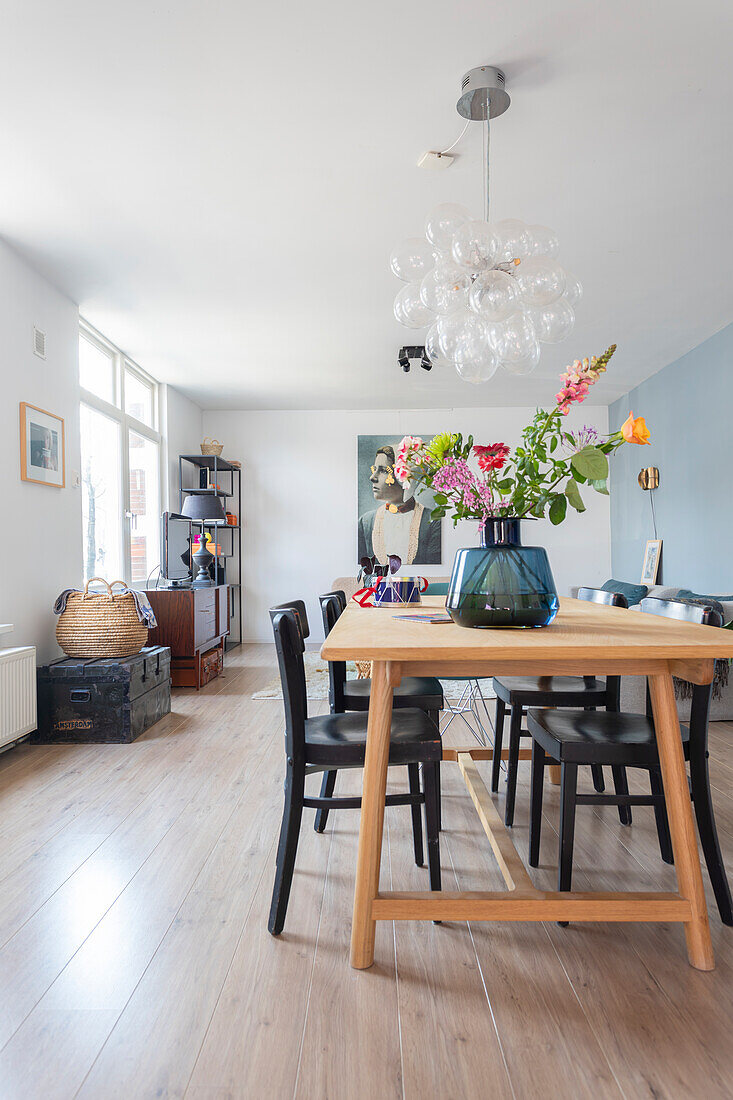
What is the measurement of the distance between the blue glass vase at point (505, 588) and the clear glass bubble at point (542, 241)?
4.07ft

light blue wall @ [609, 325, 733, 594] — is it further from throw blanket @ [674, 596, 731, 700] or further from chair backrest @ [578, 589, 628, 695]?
chair backrest @ [578, 589, 628, 695]

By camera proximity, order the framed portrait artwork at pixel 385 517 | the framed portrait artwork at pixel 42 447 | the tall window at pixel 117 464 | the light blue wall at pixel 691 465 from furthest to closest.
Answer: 1. the framed portrait artwork at pixel 385 517
2. the light blue wall at pixel 691 465
3. the tall window at pixel 117 464
4. the framed portrait artwork at pixel 42 447

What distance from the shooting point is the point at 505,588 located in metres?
1.83

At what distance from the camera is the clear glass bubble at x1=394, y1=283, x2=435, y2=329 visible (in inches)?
109

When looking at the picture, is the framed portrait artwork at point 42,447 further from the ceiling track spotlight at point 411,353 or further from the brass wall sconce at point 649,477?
the brass wall sconce at point 649,477

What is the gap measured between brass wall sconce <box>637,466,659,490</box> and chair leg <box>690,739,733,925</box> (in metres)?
4.95

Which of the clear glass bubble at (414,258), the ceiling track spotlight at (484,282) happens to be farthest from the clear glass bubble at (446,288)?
the clear glass bubble at (414,258)

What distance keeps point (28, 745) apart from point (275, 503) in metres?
4.65

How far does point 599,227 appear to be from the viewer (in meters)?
3.54

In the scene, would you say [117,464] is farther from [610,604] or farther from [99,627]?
[610,604]

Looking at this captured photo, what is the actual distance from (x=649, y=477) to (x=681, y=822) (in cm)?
528

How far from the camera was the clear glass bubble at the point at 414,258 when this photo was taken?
8.84 ft

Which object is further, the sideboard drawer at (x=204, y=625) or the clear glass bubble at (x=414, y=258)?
the sideboard drawer at (x=204, y=625)

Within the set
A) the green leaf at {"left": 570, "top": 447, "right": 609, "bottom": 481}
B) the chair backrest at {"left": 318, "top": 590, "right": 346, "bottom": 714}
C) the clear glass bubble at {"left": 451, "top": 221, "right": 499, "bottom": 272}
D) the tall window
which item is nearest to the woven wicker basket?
the tall window
